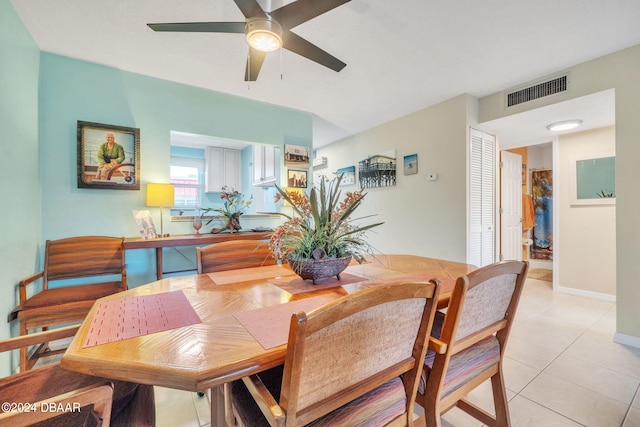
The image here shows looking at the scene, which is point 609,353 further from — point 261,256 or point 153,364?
point 153,364

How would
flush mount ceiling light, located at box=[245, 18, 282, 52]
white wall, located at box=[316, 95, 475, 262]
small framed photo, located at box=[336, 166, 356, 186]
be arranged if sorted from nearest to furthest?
flush mount ceiling light, located at box=[245, 18, 282, 52], white wall, located at box=[316, 95, 475, 262], small framed photo, located at box=[336, 166, 356, 186]

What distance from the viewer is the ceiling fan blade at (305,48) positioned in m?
1.69

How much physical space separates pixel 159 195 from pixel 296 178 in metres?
1.73

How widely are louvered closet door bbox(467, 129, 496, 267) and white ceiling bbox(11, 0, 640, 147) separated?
14.2 inches

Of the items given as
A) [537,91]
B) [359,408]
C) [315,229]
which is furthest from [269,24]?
[537,91]

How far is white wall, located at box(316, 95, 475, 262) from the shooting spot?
3146 millimetres

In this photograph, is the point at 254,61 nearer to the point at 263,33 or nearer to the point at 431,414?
the point at 263,33

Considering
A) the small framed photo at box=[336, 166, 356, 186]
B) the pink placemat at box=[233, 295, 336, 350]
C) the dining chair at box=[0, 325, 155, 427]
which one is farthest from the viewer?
the small framed photo at box=[336, 166, 356, 186]

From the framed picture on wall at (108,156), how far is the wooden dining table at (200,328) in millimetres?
1890

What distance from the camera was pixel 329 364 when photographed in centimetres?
69

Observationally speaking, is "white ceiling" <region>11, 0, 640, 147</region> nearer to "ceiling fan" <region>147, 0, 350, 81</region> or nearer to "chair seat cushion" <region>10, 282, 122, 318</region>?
"ceiling fan" <region>147, 0, 350, 81</region>

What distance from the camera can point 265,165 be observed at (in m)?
4.20

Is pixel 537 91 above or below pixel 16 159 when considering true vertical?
above

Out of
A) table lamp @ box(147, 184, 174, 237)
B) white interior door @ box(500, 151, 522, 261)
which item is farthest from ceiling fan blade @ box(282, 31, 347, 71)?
white interior door @ box(500, 151, 522, 261)
